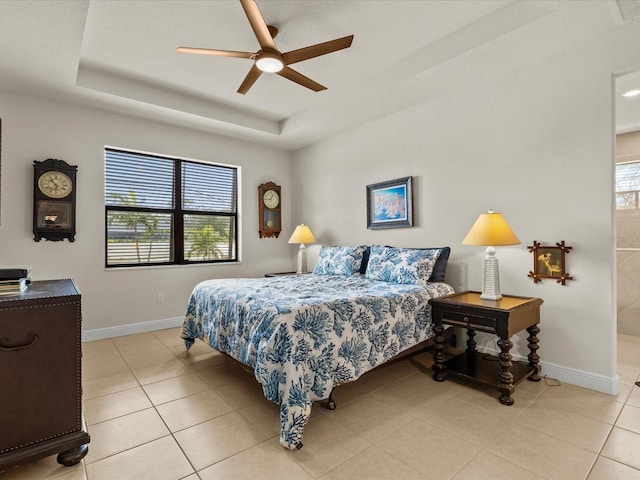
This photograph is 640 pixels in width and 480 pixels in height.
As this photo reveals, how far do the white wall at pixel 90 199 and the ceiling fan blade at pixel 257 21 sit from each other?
260 centimetres

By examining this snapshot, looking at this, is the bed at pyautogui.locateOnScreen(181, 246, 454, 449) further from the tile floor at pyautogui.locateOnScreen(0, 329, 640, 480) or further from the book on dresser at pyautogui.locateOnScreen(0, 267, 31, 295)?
the book on dresser at pyautogui.locateOnScreen(0, 267, 31, 295)

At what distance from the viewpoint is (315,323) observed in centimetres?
208

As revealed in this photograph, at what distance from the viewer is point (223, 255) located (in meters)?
4.92

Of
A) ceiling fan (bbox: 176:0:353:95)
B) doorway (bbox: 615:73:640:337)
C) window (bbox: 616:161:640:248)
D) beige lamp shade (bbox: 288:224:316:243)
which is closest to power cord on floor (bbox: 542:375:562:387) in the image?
doorway (bbox: 615:73:640:337)

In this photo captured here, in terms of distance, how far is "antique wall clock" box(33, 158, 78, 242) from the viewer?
11.3ft

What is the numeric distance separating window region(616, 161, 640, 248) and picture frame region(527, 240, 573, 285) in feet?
7.45

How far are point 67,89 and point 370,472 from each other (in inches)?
161

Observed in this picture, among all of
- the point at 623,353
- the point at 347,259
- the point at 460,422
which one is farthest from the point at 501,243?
the point at 623,353

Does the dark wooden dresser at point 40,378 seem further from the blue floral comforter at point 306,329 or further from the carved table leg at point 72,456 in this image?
the blue floral comforter at point 306,329

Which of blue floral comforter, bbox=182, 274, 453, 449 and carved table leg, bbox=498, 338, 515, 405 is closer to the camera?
blue floral comforter, bbox=182, 274, 453, 449

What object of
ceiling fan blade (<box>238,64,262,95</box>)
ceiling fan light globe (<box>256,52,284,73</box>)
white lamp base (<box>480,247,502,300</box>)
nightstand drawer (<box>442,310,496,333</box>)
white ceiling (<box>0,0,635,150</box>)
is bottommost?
nightstand drawer (<box>442,310,496,333</box>)

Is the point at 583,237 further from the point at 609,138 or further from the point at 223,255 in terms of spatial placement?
the point at 223,255

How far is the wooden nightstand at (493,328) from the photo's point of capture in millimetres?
2336

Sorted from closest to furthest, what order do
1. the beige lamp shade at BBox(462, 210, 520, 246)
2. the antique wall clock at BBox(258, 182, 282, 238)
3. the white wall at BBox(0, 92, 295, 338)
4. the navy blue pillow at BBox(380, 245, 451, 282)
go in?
1. the beige lamp shade at BBox(462, 210, 520, 246)
2. the navy blue pillow at BBox(380, 245, 451, 282)
3. the white wall at BBox(0, 92, 295, 338)
4. the antique wall clock at BBox(258, 182, 282, 238)
